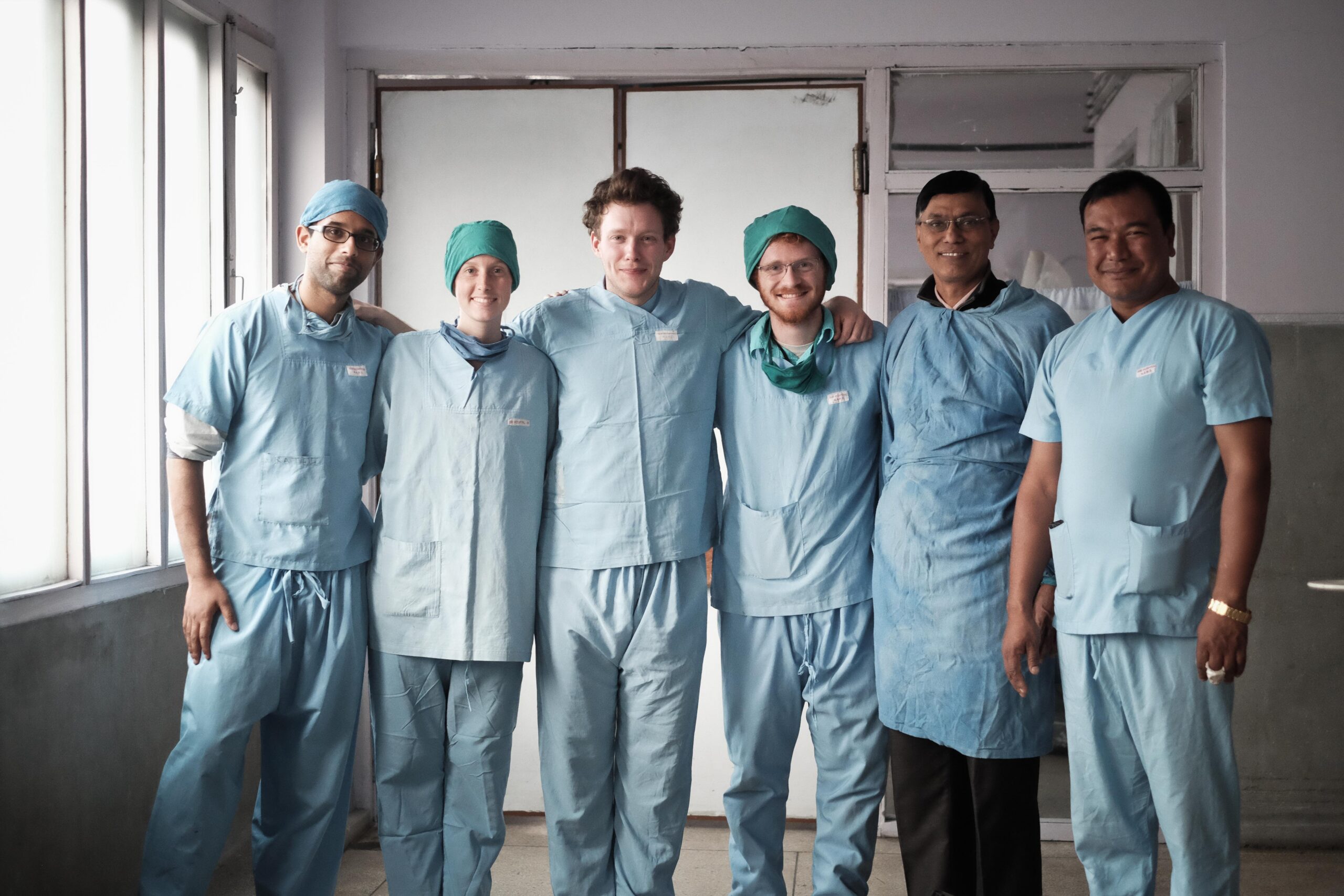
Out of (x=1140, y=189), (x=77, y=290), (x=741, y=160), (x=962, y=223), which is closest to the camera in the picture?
(x=1140, y=189)

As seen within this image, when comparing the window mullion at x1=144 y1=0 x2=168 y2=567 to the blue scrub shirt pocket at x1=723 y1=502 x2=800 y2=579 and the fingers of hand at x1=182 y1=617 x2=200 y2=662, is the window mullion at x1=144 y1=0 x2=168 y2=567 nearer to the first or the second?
the fingers of hand at x1=182 y1=617 x2=200 y2=662

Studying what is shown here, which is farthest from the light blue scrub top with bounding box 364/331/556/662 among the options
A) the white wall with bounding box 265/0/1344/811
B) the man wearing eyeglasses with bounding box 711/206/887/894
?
the white wall with bounding box 265/0/1344/811

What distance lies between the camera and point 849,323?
2168 mm

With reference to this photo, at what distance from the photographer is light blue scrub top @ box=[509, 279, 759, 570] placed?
2105mm

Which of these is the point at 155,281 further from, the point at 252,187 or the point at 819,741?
the point at 819,741

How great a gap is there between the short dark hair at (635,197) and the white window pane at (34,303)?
111cm

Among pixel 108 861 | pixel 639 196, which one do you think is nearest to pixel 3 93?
pixel 639 196

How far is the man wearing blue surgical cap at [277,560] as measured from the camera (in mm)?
1961

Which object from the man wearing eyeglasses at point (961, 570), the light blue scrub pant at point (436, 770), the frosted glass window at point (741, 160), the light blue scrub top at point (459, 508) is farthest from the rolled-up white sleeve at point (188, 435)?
the frosted glass window at point (741, 160)

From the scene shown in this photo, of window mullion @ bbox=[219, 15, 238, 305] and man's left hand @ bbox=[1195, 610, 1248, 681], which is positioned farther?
window mullion @ bbox=[219, 15, 238, 305]

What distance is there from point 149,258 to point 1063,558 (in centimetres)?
215

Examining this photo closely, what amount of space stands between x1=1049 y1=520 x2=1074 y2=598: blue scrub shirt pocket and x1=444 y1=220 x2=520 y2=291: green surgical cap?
46.4 inches

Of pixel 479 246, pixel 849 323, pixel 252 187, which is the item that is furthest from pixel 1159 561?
pixel 252 187

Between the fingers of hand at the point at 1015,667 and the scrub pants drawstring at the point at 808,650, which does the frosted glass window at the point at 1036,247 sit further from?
the fingers of hand at the point at 1015,667
